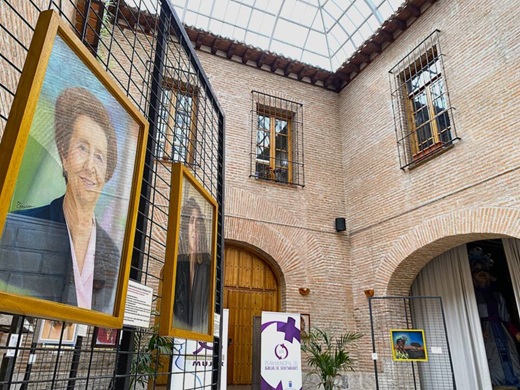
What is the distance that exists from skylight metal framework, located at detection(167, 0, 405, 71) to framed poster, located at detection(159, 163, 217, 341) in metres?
7.62

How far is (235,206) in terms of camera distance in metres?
7.83

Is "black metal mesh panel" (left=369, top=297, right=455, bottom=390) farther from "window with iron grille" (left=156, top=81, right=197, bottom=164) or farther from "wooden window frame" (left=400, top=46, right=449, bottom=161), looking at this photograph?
"window with iron grille" (left=156, top=81, right=197, bottom=164)

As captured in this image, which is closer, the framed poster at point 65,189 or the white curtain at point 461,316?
the framed poster at point 65,189

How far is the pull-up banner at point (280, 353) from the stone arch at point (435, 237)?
2.10 metres

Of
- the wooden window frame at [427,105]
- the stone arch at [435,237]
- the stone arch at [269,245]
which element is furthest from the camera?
the stone arch at [269,245]

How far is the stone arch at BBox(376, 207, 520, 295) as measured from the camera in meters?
5.63

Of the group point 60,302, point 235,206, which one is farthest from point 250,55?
point 60,302

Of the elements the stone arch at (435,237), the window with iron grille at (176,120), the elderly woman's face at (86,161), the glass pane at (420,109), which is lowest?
the elderly woman's face at (86,161)

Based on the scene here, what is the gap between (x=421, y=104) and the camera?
7.67m

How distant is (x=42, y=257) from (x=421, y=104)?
780cm

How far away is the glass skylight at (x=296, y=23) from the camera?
29.5ft

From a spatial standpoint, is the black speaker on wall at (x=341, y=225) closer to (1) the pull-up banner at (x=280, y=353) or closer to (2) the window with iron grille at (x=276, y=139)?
(2) the window with iron grille at (x=276, y=139)

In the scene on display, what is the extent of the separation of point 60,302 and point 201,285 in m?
1.15
